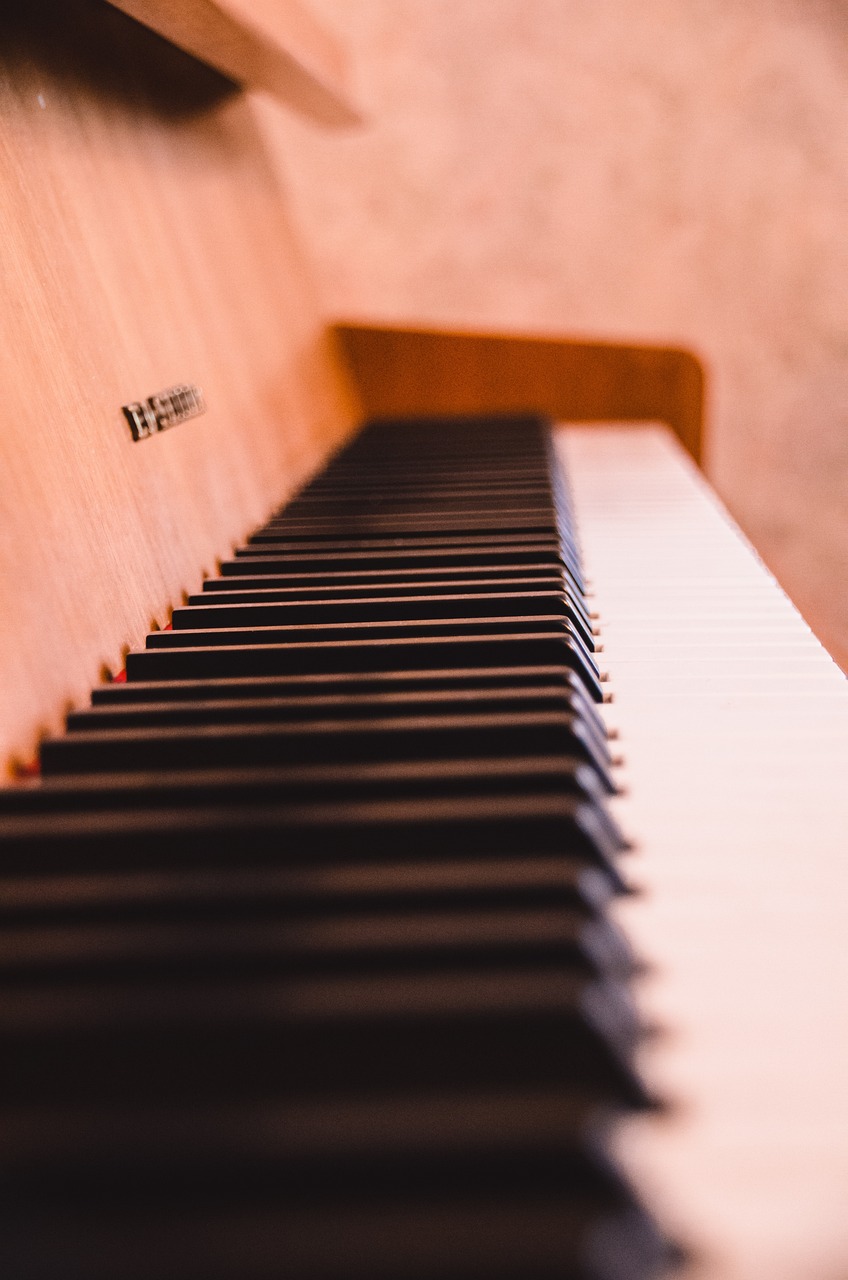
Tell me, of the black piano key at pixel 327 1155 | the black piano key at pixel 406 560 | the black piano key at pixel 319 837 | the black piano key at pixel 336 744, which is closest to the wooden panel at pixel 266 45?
the black piano key at pixel 406 560

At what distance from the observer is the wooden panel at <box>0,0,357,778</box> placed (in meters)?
1.04

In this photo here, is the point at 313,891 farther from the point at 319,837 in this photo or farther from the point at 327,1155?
the point at 327,1155

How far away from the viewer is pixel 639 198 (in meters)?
3.36

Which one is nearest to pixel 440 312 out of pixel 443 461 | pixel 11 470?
pixel 443 461

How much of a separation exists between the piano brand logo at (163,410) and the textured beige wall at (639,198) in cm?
176

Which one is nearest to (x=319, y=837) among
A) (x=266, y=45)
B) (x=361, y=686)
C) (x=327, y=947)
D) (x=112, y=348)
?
(x=327, y=947)

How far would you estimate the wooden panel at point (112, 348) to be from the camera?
1.04m

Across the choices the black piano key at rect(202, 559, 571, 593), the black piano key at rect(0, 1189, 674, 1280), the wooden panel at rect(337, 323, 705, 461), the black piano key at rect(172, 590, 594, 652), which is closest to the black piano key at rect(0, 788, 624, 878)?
the black piano key at rect(0, 1189, 674, 1280)

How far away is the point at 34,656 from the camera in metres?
0.97

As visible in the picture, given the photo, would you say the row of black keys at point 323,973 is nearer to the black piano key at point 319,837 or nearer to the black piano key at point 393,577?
the black piano key at point 319,837

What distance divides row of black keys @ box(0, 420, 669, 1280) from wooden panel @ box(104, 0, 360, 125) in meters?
0.88

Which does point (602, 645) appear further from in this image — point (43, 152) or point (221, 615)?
point (43, 152)

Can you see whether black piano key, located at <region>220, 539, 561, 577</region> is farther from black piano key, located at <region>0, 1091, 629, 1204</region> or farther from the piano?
black piano key, located at <region>0, 1091, 629, 1204</region>

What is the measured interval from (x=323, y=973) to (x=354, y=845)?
14cm
